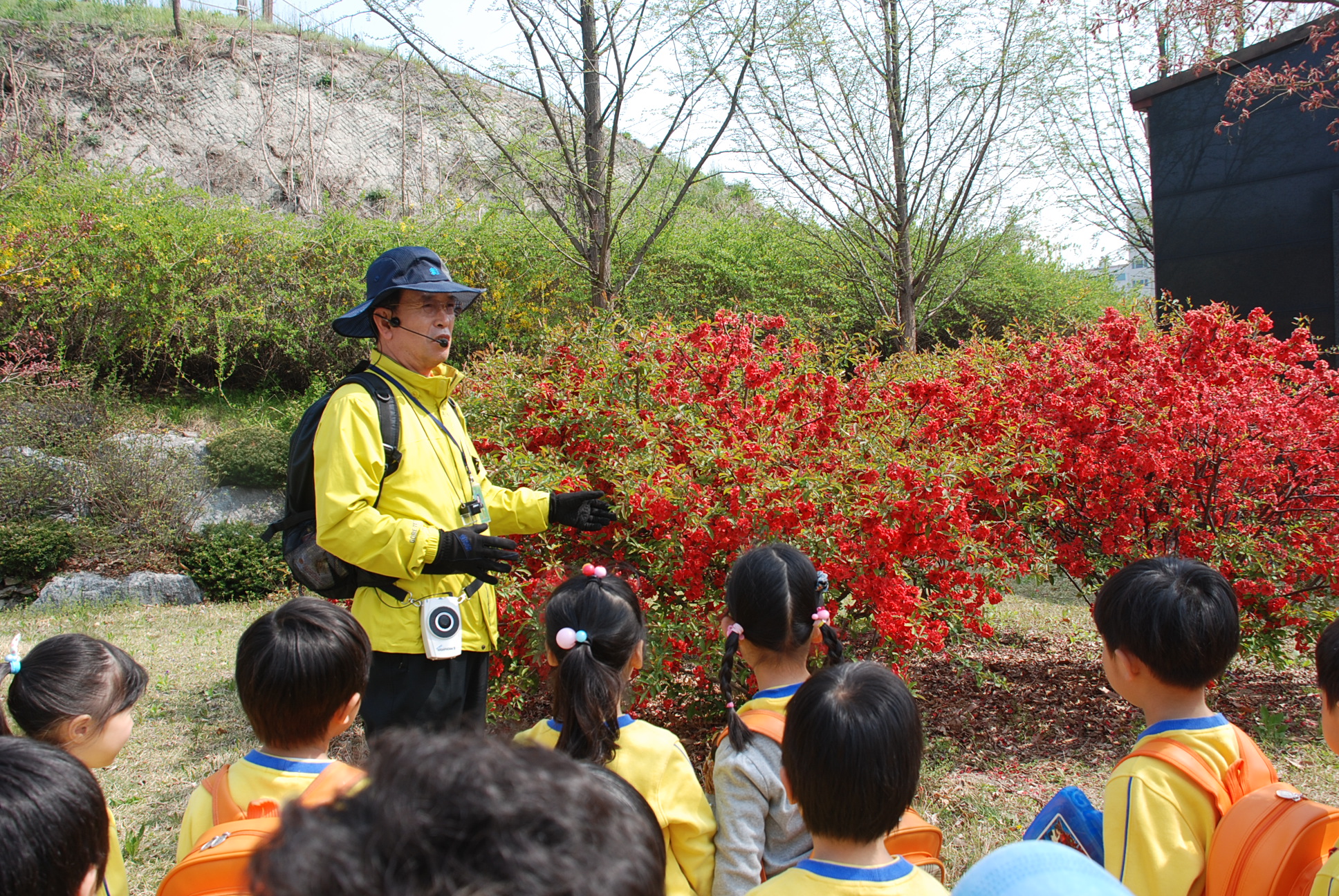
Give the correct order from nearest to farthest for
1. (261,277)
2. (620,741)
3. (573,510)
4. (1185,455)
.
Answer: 1. (620,741)
2. (573,510)
3. (1185,455)
4. (261,277)

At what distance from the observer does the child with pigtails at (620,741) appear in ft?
5.65

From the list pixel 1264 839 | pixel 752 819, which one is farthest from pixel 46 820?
pixel 1264 839

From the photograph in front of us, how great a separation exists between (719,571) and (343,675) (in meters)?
1.76

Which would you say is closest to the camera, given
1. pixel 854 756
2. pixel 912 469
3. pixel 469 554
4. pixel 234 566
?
pixel 854 756

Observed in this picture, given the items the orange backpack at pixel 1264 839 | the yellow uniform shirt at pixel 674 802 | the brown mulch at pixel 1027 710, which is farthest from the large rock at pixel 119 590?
the orange backpack at pixel 1264 839

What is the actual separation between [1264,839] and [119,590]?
763cm

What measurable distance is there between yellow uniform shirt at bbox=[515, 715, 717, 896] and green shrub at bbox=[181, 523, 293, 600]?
604cm

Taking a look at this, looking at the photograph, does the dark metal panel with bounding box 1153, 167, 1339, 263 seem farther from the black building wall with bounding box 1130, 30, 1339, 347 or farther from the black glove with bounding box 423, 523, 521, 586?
the black glove with bounding box 423, 523, 521, 586

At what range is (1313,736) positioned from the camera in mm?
3869

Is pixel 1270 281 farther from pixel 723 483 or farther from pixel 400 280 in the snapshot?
pixel 400 280

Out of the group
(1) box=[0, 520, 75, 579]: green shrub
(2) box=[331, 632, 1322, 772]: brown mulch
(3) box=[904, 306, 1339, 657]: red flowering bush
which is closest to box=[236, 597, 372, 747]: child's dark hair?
(2) box=[331, 632, 1322, 772]: brown mulch

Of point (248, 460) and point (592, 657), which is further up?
point (592, 657)

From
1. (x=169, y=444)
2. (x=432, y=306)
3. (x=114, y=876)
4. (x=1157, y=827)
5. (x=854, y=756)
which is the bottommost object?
(x=114, y=876)

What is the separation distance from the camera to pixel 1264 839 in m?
1.39
